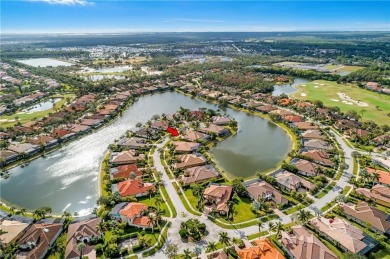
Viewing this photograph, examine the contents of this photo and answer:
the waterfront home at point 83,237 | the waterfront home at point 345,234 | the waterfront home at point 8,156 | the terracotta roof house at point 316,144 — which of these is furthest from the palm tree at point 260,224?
the waterfront home at point 8,156

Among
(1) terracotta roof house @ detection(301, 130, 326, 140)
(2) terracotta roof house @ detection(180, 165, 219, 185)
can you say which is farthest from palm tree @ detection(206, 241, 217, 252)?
(1) terracotta roof house @ detection(301, 130, 326, 140)

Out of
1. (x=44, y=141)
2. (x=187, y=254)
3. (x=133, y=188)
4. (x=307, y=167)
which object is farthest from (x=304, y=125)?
(x=44, y=141)

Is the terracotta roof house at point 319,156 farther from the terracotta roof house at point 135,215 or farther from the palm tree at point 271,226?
the terracotta roof house at point 135,215

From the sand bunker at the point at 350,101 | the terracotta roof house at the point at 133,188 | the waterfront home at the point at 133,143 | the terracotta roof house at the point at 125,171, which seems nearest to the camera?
the terracotta roof house at the point at 133,188

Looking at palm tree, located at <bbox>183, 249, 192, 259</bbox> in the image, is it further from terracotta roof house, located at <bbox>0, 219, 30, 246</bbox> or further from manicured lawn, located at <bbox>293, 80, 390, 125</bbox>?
manicured lawn, located at <bbox>293, 80, 390, 125</bbox>

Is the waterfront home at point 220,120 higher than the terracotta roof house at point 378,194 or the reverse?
higher

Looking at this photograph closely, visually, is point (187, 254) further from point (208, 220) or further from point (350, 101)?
point (350, 101)

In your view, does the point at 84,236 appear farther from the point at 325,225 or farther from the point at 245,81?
the point at 245,81
